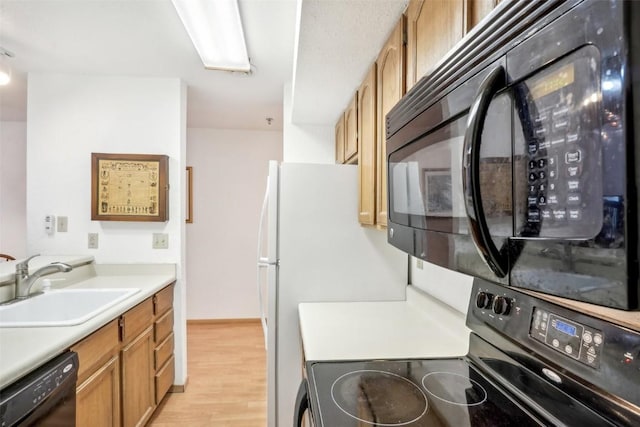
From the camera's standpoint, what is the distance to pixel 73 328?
1.33 m

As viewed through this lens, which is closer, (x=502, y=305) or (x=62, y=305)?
(x=502, y=305)

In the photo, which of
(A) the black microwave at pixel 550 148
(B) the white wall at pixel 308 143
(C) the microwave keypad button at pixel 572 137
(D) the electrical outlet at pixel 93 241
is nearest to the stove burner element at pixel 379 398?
(A) the black microwave at pixel 550 148

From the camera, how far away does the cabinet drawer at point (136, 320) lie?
1715 mm

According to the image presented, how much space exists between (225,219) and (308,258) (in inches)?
98.2

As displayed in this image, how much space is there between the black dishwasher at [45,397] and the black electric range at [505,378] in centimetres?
89

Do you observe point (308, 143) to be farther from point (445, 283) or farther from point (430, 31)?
point (430, 31)

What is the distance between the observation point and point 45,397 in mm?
1102

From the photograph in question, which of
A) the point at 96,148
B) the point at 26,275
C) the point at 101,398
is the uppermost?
the point at 96,148

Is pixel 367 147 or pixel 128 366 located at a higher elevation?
pixel 367 147

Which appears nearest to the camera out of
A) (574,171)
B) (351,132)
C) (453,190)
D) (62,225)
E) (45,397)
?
(574,171)

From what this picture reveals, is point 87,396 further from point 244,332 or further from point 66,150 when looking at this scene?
point 244,332

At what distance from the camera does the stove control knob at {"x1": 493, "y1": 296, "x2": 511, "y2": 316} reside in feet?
2.69

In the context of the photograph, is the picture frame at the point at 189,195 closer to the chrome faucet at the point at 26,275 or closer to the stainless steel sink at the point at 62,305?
the stainless steel sink at the point at 62,305

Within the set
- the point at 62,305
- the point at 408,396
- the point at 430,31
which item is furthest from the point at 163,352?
the point at 430,31
